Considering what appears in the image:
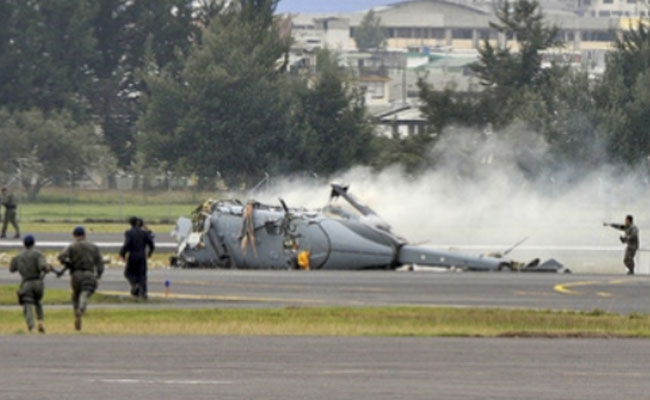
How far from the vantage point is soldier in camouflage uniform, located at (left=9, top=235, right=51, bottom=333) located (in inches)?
1224

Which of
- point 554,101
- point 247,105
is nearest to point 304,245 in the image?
point 554,101

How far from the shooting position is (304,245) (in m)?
52.3

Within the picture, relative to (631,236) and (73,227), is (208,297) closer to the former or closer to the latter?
(631,236)

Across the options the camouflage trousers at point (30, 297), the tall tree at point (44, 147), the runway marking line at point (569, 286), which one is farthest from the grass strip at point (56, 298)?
the tall tree at point (44, 147)

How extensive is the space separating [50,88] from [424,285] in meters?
79.7

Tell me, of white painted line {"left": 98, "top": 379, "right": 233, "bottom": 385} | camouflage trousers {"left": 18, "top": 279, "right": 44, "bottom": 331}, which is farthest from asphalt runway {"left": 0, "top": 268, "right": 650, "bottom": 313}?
white painted line {"left": 98, "top": 379, "right": 233, "bottom": 385}

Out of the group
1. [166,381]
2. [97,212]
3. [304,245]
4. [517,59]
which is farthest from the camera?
[517,59]

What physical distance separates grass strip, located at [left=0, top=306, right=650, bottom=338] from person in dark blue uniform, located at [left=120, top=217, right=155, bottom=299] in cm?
203

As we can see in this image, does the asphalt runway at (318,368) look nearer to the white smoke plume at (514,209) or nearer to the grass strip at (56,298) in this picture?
the grass strip at (56,298)

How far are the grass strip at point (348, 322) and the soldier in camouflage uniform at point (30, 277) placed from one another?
435mm

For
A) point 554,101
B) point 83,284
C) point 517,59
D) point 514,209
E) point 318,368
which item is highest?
point 517,59

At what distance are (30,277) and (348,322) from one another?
20.4 ft

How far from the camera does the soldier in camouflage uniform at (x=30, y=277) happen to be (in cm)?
3108

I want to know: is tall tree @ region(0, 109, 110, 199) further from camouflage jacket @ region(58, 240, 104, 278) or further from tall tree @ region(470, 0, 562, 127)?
camouflage jacket @ region(58, 240, 104, 278)
